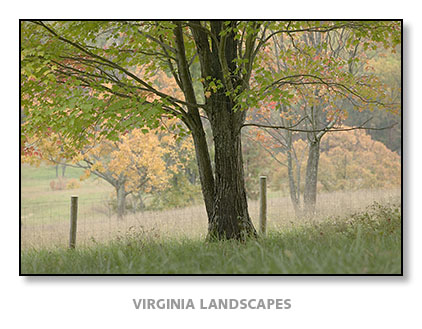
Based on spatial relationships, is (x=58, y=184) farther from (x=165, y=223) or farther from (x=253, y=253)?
(x=253, y=253)

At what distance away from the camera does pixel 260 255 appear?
524cm

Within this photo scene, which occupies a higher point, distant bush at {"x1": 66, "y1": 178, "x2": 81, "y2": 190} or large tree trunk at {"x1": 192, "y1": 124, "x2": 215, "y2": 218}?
large tree trunk at {"x1": 192, "y1": 124, "x2": 215, "y2": 218}

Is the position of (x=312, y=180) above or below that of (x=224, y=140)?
below

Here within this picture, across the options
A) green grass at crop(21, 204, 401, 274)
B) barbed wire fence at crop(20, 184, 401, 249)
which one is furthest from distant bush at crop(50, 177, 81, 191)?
green grass at crop(21, 204, 401, 274)

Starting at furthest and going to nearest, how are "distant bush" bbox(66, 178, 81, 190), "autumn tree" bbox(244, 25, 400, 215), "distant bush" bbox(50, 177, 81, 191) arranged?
"distant bush" bbox(50, 177, 81, 191) → "distant bush" bbox(66, 178, 81, 190) → "autumn tree" bbox(244, 25, 400, 215)

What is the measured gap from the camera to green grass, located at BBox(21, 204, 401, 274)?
496 cm

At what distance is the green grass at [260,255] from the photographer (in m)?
4.96

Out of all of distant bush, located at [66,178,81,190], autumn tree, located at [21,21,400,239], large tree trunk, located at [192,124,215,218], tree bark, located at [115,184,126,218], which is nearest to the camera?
autumn tree, located at [21,21,400,239]

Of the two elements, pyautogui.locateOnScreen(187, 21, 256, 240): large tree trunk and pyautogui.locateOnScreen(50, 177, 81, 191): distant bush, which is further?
pyautogui.locateOnScreen(50, 177, 81, 191): distant bush

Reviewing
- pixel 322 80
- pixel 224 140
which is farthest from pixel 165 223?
pixel 322 80

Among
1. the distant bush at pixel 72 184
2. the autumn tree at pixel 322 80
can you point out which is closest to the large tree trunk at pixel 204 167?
the autumn tree at pixel 322 80

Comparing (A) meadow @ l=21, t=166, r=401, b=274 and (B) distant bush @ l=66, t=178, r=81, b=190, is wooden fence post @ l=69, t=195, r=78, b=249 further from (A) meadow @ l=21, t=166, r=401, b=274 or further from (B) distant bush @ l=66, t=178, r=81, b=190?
(B) distant bush @ l=66, t=178, r=81, b=190

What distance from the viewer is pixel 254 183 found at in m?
17.2
